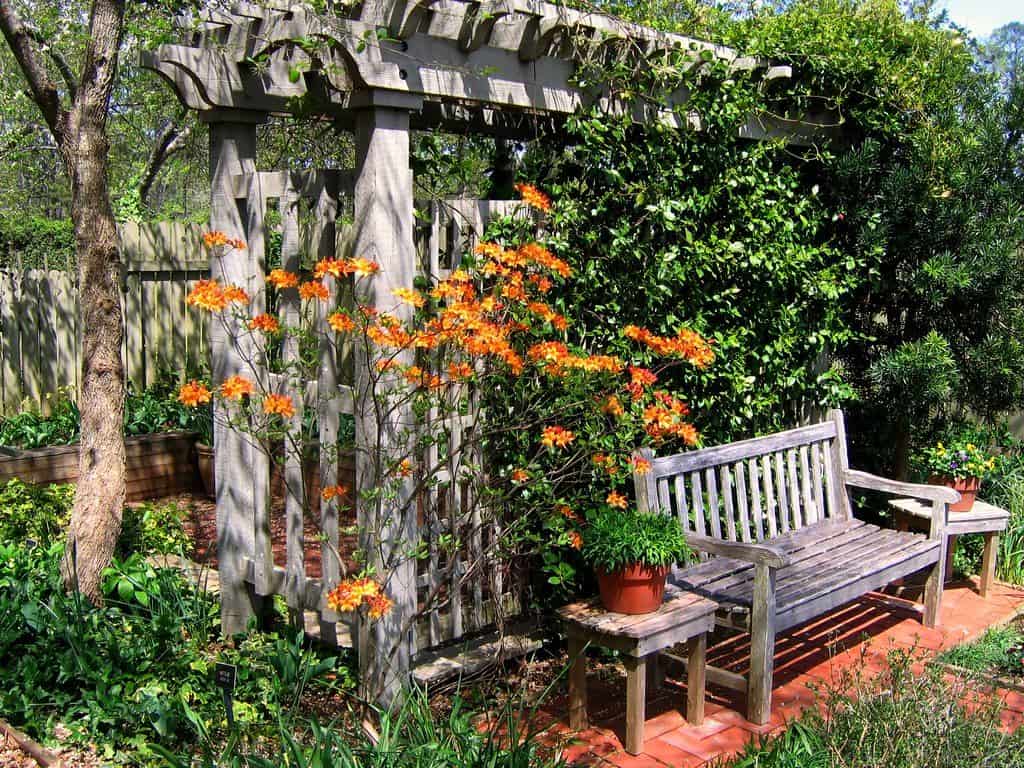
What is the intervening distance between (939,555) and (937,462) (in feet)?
2.47

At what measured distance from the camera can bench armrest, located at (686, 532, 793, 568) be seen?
3887 millimetres

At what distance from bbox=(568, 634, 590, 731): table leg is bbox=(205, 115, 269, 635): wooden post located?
4.43 ft

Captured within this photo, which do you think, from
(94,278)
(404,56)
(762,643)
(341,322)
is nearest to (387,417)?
(341,322)

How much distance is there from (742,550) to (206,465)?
180 inches

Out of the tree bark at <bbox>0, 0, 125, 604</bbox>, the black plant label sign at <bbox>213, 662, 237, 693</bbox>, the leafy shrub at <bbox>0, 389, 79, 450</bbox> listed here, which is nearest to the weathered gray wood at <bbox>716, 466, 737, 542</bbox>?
the black plant label sign at <bbox>213, 662, 237, 693</bbox>

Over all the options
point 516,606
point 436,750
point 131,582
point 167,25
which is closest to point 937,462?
point 516,606

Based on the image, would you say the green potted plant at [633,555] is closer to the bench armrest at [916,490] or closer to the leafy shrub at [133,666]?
the leafy shrub at [133,666]

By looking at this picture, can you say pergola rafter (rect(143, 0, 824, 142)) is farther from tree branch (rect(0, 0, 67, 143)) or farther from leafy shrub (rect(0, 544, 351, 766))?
leafy shrub (rect(0, 544, 351, 766))

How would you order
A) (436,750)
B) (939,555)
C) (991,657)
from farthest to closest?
(939,555) < (991,657) < (436,750)

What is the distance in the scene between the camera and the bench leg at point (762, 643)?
12.9 ft

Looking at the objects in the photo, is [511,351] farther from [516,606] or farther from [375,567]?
[516,606]

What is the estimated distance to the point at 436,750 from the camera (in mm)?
2904

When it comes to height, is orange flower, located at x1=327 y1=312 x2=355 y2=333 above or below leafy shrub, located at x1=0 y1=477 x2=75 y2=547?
above

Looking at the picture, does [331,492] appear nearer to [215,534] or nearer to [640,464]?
[640,464]
